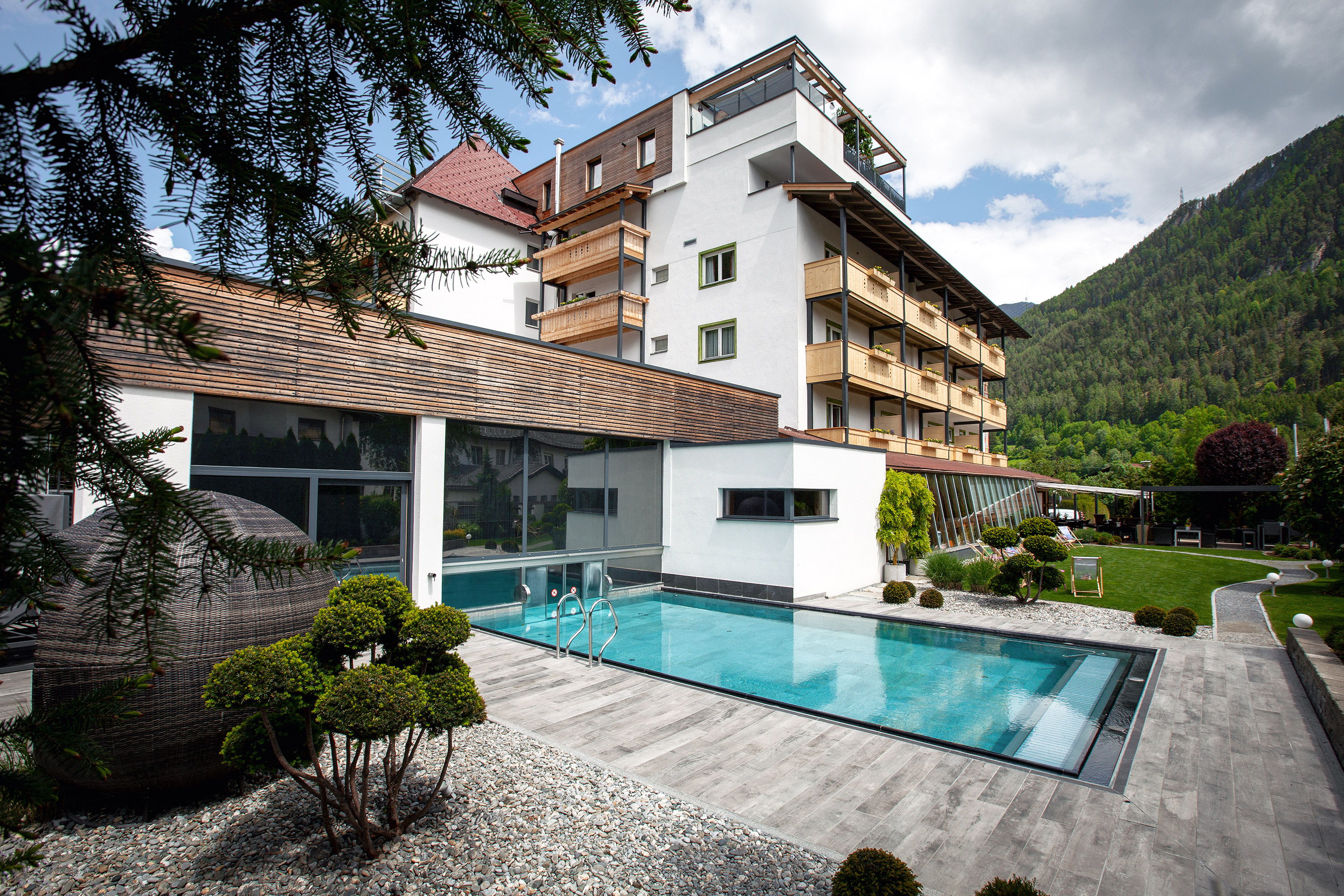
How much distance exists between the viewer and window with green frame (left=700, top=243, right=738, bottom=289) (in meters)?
19.5

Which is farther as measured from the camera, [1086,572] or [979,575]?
[979,575]

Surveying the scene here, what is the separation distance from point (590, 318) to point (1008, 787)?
60.8 ft

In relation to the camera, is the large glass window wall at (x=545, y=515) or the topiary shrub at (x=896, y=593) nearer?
the large glass window wall at (x=545, y=515)

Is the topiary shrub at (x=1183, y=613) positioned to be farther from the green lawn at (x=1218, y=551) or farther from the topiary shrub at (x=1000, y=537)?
the green lawn at (x=1218, y=551)

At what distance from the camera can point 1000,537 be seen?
14648 millimetres

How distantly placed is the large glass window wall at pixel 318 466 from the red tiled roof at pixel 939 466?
1284 centimetres

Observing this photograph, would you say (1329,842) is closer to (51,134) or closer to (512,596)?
(51,134)

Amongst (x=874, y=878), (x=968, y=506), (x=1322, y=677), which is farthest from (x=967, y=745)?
(x=968, y=506)

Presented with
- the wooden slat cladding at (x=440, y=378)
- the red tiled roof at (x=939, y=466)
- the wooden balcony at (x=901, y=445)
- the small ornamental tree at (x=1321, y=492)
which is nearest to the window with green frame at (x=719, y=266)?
the wooden slat cladding at (x=440, y=378)

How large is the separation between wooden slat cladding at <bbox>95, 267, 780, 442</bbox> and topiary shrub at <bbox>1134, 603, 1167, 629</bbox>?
368 inches

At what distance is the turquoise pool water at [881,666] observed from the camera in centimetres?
699

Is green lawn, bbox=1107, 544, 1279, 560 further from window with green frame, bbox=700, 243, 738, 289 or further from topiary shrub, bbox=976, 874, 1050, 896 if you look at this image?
topiary shrub, bbox=976, 874, 1050, 896

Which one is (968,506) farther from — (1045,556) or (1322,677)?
(1322,677)

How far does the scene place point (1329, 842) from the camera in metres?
4.32
